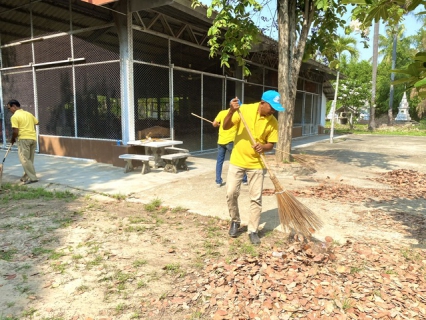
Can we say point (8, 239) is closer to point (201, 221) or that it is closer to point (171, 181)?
point (201, 221)

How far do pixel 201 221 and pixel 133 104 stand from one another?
4.76 metres

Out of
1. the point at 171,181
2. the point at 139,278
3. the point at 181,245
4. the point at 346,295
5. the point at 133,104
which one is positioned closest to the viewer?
the point at 346,295

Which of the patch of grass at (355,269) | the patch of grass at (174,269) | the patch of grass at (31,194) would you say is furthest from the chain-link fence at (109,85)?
the patch of grass at (355,269)

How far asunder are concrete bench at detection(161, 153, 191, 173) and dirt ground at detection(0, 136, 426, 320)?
8.10 ft

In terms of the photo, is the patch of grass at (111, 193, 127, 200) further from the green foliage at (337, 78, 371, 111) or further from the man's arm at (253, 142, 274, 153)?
the green foliage at (337, 78, 371, 111)

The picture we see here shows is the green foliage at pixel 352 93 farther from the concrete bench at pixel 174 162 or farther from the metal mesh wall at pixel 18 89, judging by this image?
the metal mesh wall at pixel 18 89

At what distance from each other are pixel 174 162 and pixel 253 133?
177 inches

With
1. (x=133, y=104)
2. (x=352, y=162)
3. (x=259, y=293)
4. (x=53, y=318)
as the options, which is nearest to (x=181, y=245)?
(x=259, y=293)

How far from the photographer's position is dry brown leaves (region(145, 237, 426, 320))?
8.47ft

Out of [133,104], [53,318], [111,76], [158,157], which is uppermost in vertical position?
[111,76]

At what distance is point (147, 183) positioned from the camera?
684 cm

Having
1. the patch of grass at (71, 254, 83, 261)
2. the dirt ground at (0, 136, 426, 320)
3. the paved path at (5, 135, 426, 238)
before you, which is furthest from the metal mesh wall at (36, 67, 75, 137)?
the patch of grass at (71, 254, 83, 261)

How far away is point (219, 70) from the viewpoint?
11.8m

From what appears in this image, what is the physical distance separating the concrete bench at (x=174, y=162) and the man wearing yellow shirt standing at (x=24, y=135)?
9.49 ft
